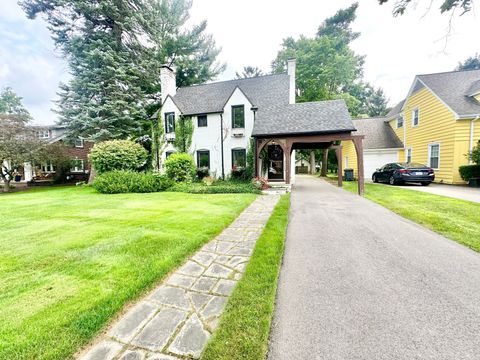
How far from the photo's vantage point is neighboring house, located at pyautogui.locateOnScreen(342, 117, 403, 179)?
18.5 metres

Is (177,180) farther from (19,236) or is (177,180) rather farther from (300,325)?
(300,325)

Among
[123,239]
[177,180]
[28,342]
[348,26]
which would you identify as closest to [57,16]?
[177,180]

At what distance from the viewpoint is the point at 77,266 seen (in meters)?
3.19

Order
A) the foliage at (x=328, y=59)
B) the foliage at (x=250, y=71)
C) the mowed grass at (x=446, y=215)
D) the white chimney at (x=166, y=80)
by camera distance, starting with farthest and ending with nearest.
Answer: the foliage at (x=250, y=71) → the foliage at (x=328, y=59) → the white chimney at (x=166, y=80) → the mowed grass at (x=446, y=215)

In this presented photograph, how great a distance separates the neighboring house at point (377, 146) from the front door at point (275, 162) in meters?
8.66

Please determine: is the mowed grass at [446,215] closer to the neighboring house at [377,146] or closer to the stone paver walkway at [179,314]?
the stone paver walkway at [179,314]

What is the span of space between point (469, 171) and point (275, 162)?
11559 millimetres

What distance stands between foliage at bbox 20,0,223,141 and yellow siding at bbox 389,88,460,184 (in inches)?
851

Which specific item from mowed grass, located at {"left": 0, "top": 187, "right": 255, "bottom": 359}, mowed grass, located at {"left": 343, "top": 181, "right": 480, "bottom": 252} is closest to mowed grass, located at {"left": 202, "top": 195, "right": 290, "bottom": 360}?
mowed grass, located at {"left": 0, "top": 187, "right": 255, "bottom": 359}

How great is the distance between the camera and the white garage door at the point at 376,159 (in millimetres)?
18516

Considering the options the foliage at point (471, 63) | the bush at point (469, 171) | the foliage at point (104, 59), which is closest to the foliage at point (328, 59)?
the bush at point (469, 171)

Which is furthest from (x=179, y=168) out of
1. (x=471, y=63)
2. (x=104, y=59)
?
(x=471, y=63)

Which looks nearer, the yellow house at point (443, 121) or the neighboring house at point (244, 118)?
the yellow house at point (443, 121)

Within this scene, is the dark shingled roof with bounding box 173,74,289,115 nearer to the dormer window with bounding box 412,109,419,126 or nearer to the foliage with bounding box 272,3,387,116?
the foliage with bounding box 272,3,387,116
